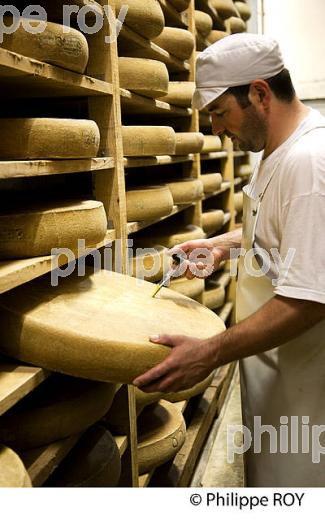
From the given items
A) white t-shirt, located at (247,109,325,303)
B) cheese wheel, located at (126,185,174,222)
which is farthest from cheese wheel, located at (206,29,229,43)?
white t-shirt, located at (247,109,325,303)

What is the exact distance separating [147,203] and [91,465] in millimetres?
959

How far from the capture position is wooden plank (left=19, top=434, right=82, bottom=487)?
1375mm

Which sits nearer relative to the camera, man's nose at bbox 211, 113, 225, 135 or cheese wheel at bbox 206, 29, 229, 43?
man's nose at bbox 211, 113, 225, 135

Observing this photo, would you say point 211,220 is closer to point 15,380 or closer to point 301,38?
point 15,380

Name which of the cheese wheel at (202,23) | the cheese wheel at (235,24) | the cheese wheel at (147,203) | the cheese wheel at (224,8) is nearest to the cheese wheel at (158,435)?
the cheese wheel at (147,203)

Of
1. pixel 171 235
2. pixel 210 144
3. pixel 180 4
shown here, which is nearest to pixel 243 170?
pixel 210 144

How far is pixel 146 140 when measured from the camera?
2.21 m

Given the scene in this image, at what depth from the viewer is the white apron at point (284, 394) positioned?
172 centimetres

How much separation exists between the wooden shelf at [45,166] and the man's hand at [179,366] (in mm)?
456

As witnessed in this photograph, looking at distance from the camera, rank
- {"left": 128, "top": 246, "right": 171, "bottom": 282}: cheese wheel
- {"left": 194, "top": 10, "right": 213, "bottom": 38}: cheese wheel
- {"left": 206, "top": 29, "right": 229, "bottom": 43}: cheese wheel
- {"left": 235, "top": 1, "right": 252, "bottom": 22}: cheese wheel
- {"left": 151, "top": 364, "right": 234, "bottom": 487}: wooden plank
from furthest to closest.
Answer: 1. {"left": 235, "top": 1, "right": 252, "bottom": 22}: cheese wheel
2. {"left": 206, "top": 29, "right": 229, "bottom": 43}: cheese wheel
3. {"left": 194, "top": 10, "right": 213, "bottom": 38}: cheese wheel
4. {"left": 151, "top": 364, "right": 234, "bottom": 487}: wooden plank
5. {"left": 128, "top": 246, "right": 171, "bottom": 282}: cheese wheel

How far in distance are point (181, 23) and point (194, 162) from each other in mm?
730

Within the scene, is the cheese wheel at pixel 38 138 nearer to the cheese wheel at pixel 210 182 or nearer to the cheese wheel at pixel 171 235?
the cheese wheel at pixel 171 235

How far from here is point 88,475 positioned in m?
1.71

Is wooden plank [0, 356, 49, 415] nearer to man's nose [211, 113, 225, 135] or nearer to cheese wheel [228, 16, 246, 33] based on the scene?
man's nose [211, 113, 225, 135]
